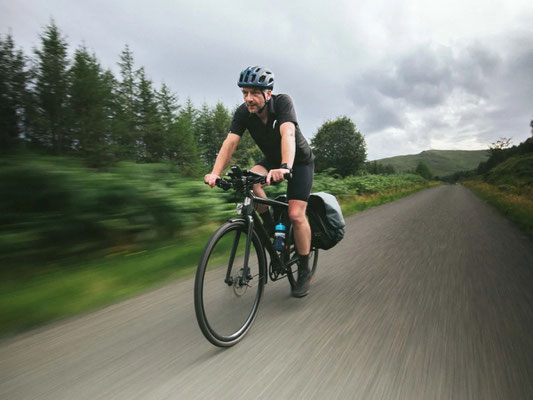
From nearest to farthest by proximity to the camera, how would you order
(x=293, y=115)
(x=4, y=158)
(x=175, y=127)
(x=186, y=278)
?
(x=293, y=115), (x=4, y=158), (x=186, y=278), (x=175, y=127)

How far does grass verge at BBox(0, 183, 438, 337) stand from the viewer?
2418 millimetres

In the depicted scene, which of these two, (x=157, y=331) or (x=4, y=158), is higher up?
(x=4, y=158)

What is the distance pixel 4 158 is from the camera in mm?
3168

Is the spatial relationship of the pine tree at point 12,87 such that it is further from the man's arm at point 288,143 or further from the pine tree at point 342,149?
the pine tree at point 342,149

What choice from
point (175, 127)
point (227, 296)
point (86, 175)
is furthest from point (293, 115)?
point (175, 127)

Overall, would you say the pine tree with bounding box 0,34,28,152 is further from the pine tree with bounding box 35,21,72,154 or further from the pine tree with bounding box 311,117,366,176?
the pine tree with bounding box 311,117,366,176

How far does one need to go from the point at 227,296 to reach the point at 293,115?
1.66 metres

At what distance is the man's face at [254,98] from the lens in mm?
2447

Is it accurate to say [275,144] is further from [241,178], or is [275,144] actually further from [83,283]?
[83,283]

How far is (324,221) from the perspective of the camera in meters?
3.17

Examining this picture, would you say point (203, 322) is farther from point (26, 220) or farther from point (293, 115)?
point (26, 220)

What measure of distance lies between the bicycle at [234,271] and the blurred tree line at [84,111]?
10.4ft

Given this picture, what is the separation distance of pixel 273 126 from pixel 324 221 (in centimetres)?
122

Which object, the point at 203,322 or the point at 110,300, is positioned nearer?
the point at 203,322
